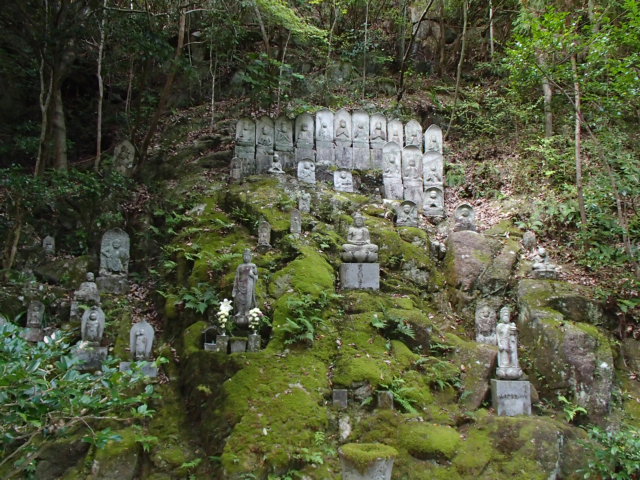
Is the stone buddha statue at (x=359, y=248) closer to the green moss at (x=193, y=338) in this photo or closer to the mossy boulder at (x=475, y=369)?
the mossy boulder at (x=475, y=369)

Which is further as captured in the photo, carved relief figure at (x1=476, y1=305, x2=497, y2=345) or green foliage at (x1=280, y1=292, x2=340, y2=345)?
carved relief figure at (x1=476, y1=305, x2=497, y2=345)

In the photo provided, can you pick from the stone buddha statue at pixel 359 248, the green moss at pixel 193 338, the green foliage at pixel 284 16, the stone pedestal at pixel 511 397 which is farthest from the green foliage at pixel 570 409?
the green foliage at pixel 284 16

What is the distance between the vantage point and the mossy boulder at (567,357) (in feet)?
27.7

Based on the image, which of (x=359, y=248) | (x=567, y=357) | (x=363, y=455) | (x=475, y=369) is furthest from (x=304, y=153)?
(x=363, y=455)

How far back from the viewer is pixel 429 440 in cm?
691

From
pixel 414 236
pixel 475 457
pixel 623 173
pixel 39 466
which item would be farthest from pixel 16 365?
pixel 623 173

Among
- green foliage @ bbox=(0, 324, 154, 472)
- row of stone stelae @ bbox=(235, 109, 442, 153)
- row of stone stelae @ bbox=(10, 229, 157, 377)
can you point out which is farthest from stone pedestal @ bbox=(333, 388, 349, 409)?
row of stone stelae @ bbox=(235, 109, 442, 153)

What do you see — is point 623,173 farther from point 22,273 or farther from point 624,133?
point 22,273

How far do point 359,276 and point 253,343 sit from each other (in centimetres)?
272

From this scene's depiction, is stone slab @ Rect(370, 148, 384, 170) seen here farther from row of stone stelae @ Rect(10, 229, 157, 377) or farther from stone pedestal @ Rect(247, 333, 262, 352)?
stone pedestal @ Rect(247, 333, 262, 352)

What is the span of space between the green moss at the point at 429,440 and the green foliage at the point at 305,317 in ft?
7.24

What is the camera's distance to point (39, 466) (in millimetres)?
7070

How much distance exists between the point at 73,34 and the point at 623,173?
13667 mm

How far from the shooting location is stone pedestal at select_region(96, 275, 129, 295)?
1147 cm
